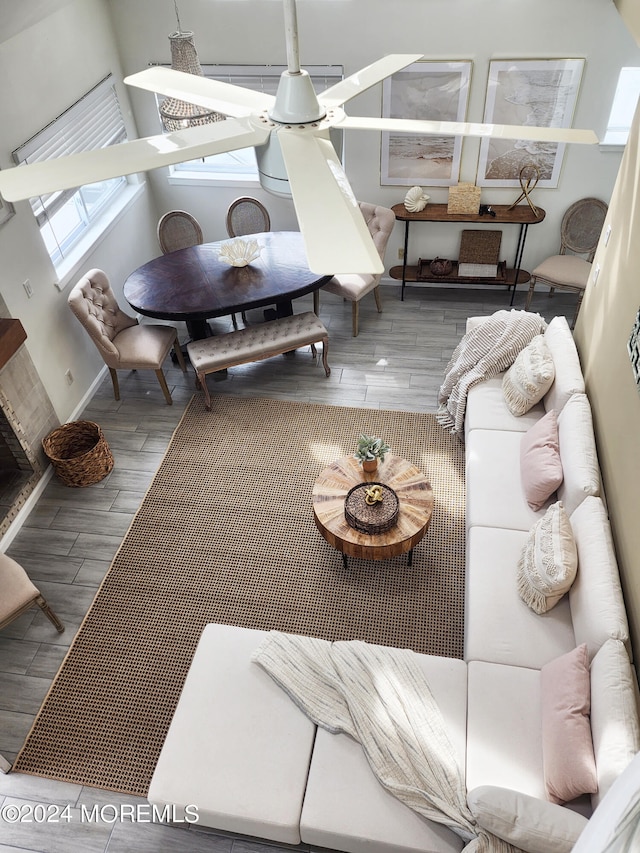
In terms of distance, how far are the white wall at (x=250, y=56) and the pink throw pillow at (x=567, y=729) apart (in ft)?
12.8

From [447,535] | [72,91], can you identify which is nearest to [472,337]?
[447,535]

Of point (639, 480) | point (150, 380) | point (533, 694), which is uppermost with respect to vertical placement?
point (639, 480)

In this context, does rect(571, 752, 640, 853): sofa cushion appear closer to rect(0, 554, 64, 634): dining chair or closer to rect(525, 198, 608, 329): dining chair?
rect(0, 554, 64, 634): dining chair

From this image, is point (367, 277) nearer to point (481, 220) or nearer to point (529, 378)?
point (481, 220)

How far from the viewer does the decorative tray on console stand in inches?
142

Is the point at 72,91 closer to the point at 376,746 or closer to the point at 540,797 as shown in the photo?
the point at 376,746

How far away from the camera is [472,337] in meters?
4.66

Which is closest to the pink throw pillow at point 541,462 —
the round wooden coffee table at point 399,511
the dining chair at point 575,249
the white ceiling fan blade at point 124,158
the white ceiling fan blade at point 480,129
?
the round wooden coffee table at point 399,511

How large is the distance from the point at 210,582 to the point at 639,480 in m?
2.49

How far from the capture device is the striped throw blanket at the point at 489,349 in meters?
4.53

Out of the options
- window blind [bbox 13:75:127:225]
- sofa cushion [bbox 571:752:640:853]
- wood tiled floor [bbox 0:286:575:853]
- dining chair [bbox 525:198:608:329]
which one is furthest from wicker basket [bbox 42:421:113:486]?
dining chair [bbox 525:198:608:329]

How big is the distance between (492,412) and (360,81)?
263 cm

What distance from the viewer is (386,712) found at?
2.87 meters

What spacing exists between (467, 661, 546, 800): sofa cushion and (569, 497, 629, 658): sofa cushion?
0.36m
